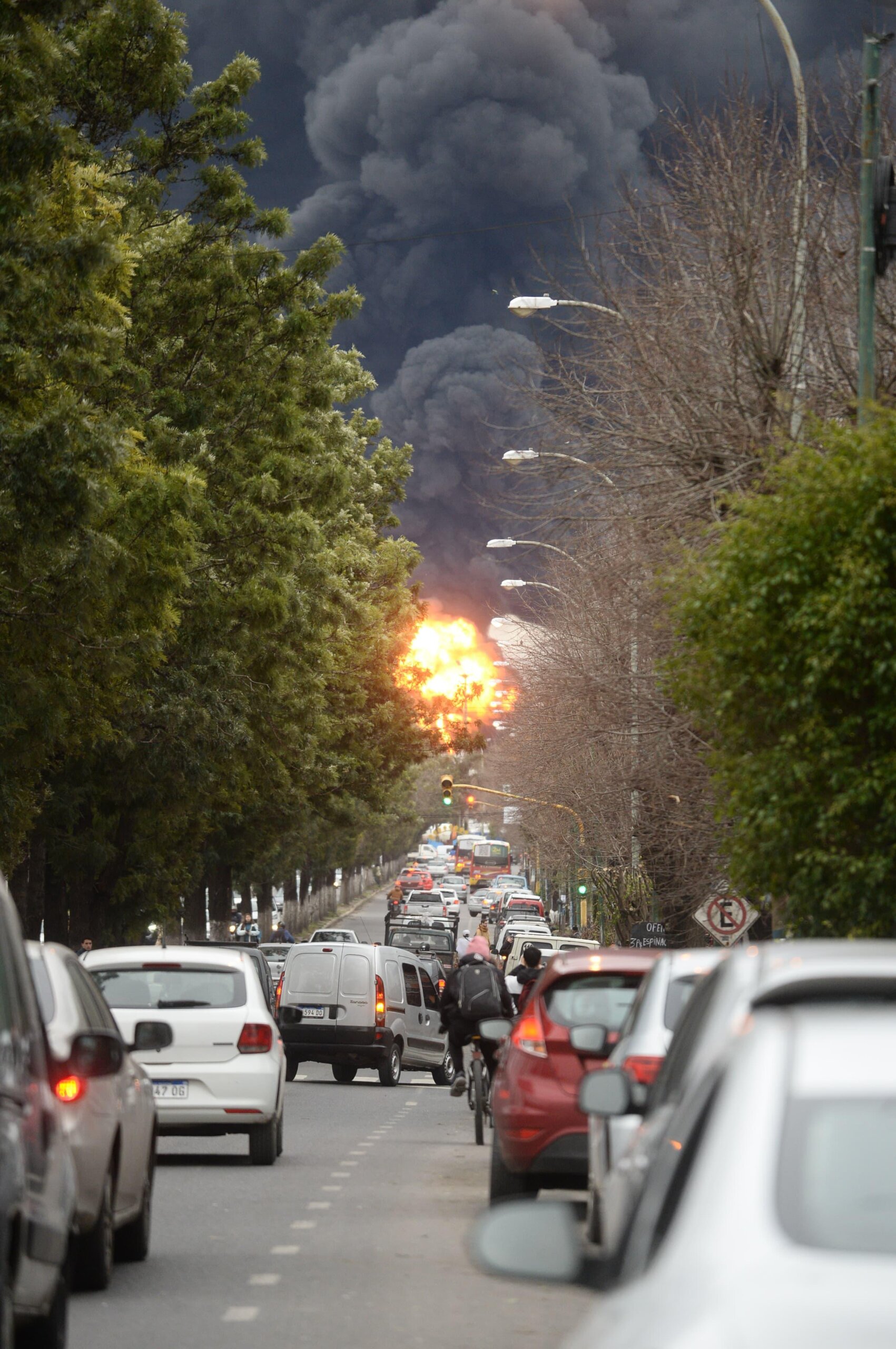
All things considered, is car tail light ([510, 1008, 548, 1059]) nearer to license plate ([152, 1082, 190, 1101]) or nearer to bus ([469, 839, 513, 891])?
license plate ([152, 1082, 190, 1101])

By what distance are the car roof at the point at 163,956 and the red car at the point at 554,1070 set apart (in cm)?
409

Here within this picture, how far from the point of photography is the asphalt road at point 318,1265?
886cm

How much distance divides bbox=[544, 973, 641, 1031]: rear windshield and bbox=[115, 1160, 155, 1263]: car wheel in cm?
269

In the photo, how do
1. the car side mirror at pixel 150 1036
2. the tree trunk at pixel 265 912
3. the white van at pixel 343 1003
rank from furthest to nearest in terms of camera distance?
the tree trunk at pixel 265 912 < the white van at pixel 343 1003 < the car side mirror at pixel 150 1036

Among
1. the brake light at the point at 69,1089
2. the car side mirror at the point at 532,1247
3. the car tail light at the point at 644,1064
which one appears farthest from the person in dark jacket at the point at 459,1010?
the car side mirror at the point at 532,1247

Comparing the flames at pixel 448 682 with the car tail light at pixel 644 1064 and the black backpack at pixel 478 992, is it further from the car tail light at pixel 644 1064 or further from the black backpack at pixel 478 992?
the car tail light at pixel 644 1064

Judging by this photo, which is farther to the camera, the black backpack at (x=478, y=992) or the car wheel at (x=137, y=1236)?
the black backpack at (x=478, y=992)

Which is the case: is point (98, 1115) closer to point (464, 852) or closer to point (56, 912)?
point (56, 912)

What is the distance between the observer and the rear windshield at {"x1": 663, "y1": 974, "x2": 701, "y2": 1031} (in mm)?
10047

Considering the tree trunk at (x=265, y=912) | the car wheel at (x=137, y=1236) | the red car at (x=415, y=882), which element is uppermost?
the red car at (x=415, y=882)

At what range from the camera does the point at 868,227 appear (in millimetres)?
16219

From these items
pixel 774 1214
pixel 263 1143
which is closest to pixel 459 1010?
pixel 263 1143

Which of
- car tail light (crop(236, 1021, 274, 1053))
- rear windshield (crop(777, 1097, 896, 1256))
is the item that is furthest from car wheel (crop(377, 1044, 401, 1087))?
rear windshield (crop(777, 1097, 896, 1256))

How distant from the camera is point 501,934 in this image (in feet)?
181
